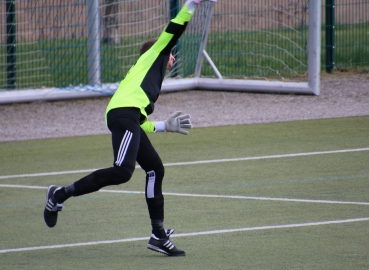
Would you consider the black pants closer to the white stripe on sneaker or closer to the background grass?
the white stripe on sneaker

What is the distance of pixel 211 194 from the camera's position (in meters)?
9.52

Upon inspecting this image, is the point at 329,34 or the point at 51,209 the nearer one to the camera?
the point at 51,209

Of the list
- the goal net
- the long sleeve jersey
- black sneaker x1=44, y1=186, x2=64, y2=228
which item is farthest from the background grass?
the goal net

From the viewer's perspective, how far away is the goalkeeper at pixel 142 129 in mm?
7020

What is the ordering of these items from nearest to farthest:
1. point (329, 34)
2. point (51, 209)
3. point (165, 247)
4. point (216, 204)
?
point (165, 247)
point (51, 209)
point (216, 204)
point (329, 34)

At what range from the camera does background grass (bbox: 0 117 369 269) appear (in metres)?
7.04

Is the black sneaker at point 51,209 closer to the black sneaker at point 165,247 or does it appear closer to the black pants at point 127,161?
the black pants at point 127,161

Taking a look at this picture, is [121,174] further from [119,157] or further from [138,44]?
[138,44]

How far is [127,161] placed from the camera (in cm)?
699

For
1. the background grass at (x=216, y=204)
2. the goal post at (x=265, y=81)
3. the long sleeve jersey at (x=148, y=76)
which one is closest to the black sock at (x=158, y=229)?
the background grass at (x=216, y=204)

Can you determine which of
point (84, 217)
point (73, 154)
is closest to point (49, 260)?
point (84, 217)

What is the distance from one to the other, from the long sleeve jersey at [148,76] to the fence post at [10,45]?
938 centimetres

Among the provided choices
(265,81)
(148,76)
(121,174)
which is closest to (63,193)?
(121,174)

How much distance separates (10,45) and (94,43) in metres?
1.68
